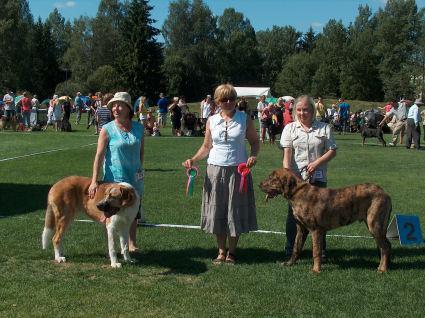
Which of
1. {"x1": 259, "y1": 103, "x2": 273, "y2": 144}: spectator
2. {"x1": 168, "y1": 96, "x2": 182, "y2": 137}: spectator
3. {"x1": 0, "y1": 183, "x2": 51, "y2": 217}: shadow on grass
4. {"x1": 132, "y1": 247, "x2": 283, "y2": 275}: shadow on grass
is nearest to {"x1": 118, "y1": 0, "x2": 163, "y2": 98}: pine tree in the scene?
{"x1": 168, "y1": 96, "x2": 182, "y2": 137}: spectator

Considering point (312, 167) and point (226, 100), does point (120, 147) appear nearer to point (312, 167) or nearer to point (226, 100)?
point (226, 100)

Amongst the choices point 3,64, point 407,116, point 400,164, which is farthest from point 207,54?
point 400,164

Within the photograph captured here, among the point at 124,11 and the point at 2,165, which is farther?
the point at 124,11

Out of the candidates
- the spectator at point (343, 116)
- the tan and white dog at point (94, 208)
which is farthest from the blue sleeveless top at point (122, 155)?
the spectator at point (343, 116)

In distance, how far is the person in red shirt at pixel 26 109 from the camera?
25.7 metres

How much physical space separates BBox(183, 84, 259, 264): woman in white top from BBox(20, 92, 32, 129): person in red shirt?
21.7 metres

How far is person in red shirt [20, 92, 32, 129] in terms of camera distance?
25734mm

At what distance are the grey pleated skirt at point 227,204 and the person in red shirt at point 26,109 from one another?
21736mm

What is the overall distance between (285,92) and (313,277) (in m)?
84.5

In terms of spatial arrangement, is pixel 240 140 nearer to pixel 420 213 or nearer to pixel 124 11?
pixel 420 213

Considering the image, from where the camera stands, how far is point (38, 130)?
26.6 metres

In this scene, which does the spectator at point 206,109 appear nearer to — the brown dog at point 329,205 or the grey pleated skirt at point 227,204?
the grey pleated skirt at point 227,204

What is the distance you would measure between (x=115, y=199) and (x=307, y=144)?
198 cm

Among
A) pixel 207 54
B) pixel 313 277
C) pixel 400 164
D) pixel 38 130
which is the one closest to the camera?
pixel 313 277
